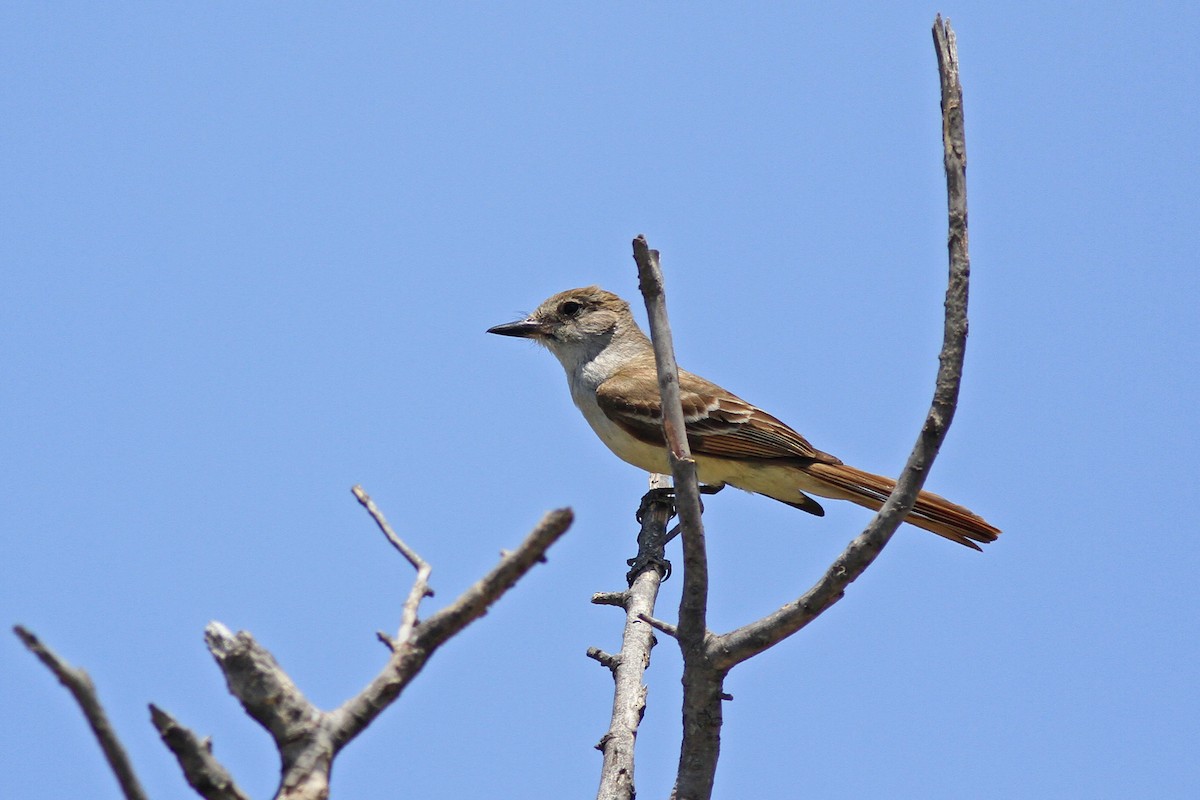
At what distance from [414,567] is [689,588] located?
3.61 ft

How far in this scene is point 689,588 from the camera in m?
4.31

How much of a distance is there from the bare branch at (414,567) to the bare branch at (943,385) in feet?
4.62

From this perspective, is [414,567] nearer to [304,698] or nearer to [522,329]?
[304,698]

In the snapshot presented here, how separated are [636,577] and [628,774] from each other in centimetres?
266

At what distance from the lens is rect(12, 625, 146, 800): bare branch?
249 centimetres

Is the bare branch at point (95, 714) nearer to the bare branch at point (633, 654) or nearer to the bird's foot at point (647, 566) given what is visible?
the bare branch at point (633, 654)

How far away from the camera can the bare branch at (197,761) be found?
2863 millimetres

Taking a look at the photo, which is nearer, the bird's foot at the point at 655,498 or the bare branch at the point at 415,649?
the bare branch at the point at 415,649

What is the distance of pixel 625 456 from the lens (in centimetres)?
914

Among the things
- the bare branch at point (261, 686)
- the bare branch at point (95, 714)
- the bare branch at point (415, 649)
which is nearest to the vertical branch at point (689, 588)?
the bare branch at point (415, 649)

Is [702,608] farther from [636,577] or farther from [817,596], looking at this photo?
[636,577]

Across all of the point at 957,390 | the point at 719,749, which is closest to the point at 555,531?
the point at 957,390

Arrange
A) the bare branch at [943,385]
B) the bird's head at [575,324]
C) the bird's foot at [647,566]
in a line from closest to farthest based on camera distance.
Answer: the bare branch at [943,385] → the bird's foot at [647,566] → the bird's head at [575,324]

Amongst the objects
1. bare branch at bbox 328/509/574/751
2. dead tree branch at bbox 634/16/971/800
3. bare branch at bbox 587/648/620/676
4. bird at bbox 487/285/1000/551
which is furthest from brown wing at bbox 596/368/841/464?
bare branch at bbox 328/509/574/751
